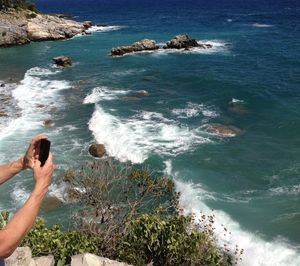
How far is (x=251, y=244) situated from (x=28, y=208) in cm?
1939

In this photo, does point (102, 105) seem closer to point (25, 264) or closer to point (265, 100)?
point (265, 100)

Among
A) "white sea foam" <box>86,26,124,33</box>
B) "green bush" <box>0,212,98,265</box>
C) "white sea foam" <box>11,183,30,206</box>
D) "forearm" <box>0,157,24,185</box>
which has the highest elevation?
"forearm" <box>0,157,24,185</box>

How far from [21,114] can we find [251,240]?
2768 cm

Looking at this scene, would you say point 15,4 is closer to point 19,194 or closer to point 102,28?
point 102,28

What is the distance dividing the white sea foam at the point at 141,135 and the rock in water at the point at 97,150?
630 mm

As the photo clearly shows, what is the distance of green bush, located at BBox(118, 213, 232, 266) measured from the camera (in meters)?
15.1

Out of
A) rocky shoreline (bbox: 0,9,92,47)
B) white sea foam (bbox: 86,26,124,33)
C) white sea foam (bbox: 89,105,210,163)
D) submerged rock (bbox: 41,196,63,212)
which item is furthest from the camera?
white sea foam (bbox: 86,26,124,33)

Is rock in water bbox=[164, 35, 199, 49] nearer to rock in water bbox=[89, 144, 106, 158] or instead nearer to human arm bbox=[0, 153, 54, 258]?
rock in water bbox=[89, 144, 106, 158]

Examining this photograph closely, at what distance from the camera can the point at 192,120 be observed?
40188 millimetres

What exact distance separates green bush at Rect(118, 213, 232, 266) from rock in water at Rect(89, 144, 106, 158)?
17.5 metres


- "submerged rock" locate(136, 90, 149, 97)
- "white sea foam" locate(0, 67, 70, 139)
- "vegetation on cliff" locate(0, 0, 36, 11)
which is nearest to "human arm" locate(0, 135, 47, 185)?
"white sea foam" locate(0, 67, 70, 139)

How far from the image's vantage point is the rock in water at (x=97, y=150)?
109 ft

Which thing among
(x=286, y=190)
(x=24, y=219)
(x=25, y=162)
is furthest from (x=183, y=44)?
(x=24, y=219)

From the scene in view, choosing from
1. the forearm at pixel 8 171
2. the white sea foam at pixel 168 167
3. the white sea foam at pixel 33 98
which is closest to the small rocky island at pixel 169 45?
the white sea foam at pixel 33 98
